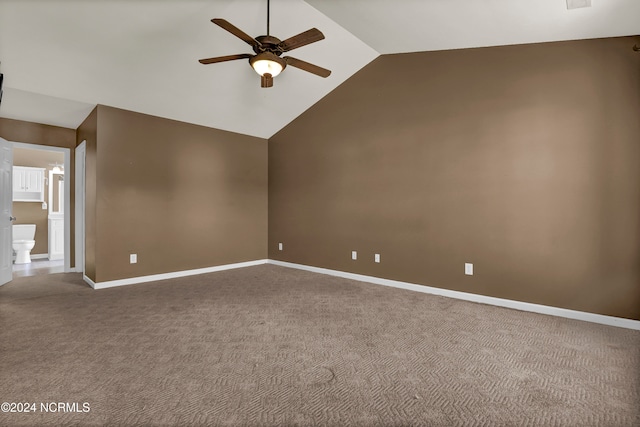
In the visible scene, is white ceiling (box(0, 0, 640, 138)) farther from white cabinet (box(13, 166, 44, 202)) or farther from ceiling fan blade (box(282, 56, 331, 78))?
white cabinet (box(13, 166, 44, 202))

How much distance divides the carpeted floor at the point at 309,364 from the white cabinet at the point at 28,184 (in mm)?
4260

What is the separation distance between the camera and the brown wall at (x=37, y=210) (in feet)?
22.0

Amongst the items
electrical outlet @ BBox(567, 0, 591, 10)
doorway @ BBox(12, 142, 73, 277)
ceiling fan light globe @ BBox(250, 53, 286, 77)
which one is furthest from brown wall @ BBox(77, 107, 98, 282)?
electrical outlet @ BBox(567, 0, 591, 10)

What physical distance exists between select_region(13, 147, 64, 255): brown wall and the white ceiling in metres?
2.55

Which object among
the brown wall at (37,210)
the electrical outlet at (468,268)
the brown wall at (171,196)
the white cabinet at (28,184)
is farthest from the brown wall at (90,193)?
the electrical outlet at (468,268)

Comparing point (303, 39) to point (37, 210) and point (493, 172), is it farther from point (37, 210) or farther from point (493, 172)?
point (37, 210)

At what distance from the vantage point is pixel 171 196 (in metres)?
4.99

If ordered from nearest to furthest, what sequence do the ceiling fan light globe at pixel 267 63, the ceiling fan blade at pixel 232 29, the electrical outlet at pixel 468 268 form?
the ceiling fan blade at pixel 232 29 < the ceiling fan light globe at pixel 267 63 < the electrical outlet at pixel 468 268

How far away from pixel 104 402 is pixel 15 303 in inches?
116

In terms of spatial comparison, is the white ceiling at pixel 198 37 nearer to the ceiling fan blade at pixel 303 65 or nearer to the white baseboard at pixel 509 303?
the ceiling fan blade at pixel 303 65

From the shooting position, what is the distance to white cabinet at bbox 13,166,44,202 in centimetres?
669

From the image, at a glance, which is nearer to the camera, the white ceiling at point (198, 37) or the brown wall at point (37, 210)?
the white ceiling at point (198, 37)

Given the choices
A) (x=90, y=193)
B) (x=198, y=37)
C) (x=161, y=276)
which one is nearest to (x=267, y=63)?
(x=198, y=37)

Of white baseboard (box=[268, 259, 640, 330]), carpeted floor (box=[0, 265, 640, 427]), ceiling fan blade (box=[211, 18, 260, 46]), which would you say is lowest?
carpeted floor (box=[0, 265, 640, 427])
